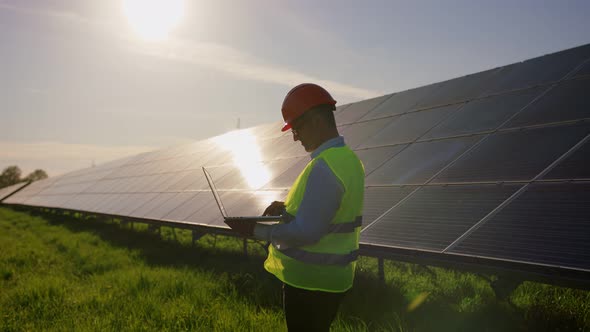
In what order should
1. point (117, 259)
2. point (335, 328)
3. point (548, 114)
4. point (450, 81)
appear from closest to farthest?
point (335, 328) < point (548, 114) < point (117, 259) < point (450, 81)

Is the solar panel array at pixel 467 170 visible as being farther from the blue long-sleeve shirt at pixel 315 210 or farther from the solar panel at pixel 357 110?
the blue long-sleeve shirt at pixel 315 210

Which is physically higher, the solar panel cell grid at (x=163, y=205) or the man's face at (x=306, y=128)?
the man's face at (x=306, y=128)

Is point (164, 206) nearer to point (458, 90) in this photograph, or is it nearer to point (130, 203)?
point (130, 203)

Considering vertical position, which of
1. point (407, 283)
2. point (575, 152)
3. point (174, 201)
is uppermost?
point (575, 152)

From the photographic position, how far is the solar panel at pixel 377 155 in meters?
7.79

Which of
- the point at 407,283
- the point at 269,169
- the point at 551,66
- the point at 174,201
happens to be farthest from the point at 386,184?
the point at 174,201

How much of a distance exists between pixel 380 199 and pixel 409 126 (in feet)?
10.3

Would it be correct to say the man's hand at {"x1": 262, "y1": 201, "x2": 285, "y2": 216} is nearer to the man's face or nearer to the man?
the man

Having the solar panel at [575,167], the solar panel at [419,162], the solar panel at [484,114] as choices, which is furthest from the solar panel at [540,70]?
the solar panel at [575,167]

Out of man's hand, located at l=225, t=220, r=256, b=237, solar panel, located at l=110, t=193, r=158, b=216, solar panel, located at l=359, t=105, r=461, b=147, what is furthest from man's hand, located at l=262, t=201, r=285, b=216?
solar panel, located at l=110, t=193, r=158, b=216

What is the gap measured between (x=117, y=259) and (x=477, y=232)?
8183 millimetres

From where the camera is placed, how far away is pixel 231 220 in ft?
8.58

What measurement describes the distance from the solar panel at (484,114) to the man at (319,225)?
5227mm

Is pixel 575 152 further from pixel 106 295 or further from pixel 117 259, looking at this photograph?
pixel 117 259
